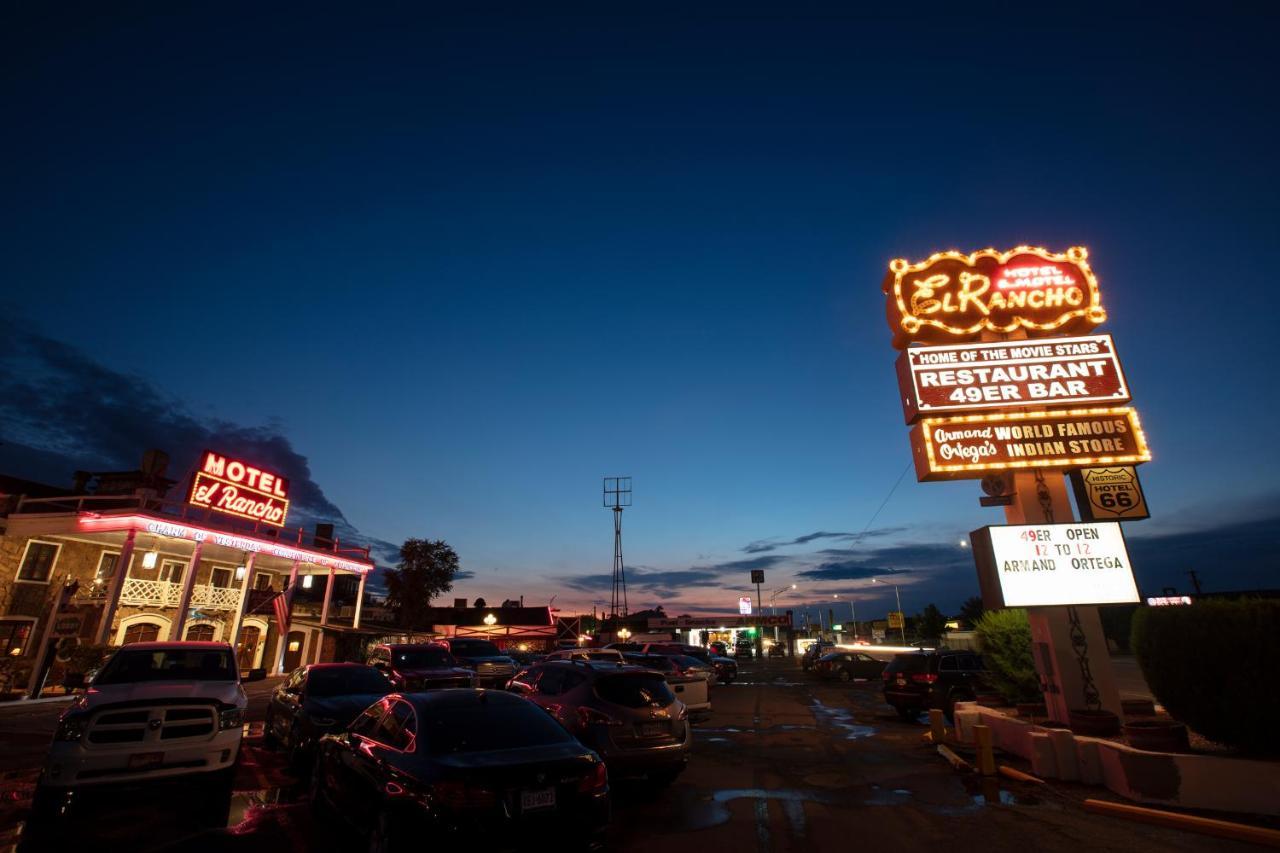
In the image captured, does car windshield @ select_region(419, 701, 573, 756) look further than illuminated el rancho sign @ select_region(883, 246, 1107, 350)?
No

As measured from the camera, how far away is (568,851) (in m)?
4.78

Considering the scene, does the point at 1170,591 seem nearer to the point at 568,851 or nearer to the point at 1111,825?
the point at 1111,825

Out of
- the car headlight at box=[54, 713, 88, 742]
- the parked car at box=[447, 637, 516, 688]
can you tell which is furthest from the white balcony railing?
the car headlight at box=[54, 713, 88, 742]

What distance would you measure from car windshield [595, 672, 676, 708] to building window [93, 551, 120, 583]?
24.7 m

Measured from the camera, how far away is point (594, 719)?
8.23 metres

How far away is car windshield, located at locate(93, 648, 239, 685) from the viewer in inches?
329

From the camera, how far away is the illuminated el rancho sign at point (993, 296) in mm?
14500

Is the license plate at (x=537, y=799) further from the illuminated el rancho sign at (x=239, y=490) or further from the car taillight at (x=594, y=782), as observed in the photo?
the illuminated el rancho sign at (x=239, y=490)

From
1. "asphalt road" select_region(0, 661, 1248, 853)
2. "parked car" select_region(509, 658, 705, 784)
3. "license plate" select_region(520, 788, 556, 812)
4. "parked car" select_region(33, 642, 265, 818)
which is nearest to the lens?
"license plate" select_region(520, 788, 556, 812)

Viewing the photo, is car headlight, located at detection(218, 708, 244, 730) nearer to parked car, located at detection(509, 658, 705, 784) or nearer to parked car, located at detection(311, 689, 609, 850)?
parked car, located at detection(311, 689, 609, 850)

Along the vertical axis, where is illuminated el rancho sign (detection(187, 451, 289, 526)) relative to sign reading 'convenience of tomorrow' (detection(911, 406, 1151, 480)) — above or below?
above

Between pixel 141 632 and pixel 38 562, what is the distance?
5.07m

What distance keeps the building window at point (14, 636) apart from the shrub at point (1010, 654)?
1186 inches

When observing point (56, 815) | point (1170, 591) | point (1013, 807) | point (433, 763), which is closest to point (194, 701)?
point (56, 815)
